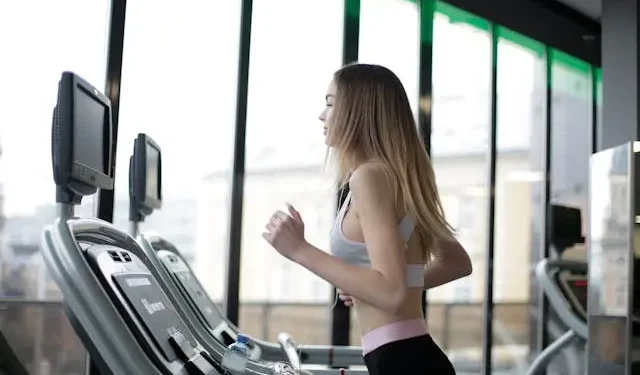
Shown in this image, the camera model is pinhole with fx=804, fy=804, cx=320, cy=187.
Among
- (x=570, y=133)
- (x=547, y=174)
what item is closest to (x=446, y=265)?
(x=547, y=174)

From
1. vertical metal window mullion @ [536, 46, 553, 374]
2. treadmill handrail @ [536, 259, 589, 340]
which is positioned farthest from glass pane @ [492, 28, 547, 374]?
treadmill handrail @ [536, 259, 589, 340]

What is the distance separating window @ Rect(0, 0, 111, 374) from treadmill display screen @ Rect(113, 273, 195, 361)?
1.04 metres

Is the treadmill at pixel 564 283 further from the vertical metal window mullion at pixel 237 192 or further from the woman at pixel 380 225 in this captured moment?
the woman at pixel 380 225

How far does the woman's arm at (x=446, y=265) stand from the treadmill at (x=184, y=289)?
626 millimetres

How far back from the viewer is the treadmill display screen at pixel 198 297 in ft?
9.20

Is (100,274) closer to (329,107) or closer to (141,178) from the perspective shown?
(329,107)

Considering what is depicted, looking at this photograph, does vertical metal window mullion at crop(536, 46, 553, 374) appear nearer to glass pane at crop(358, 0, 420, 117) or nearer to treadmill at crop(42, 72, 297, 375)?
glass pane at crop(358, 0, 420, 117)

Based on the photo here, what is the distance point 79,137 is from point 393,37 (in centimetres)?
391

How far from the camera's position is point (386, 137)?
164 centimetres

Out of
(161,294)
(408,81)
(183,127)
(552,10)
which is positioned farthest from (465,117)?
(161,294)

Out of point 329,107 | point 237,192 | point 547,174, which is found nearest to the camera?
point 329,107

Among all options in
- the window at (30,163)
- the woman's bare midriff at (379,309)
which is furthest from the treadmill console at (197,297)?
the woman's bare midriff at (379,309)

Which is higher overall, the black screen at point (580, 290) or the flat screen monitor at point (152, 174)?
the flat screen monitor at point (152, 174)

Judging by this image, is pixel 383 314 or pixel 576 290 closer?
pixel 383 314
